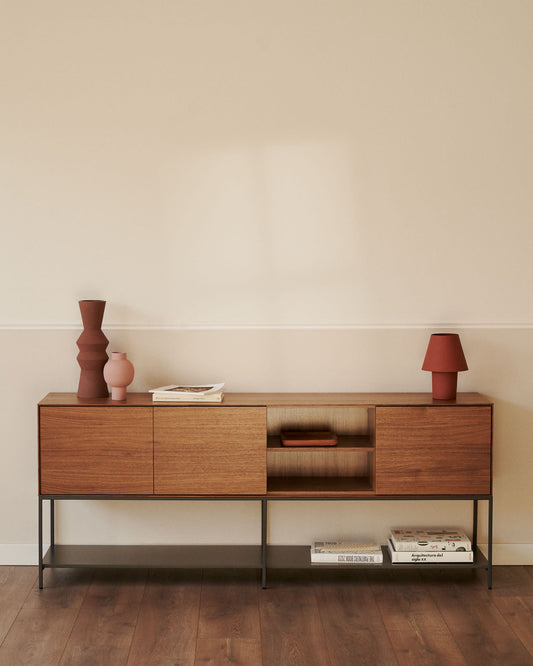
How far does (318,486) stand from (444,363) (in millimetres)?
763

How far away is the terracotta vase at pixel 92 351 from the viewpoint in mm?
3148

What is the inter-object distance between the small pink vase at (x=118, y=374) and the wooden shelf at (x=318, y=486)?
0.77 metres

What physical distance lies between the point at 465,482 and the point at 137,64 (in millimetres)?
2338

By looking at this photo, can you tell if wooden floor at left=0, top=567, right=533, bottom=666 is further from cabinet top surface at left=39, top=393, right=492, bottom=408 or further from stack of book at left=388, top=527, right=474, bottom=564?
cabinet top surface at left=39, top=393, right=492, bottom=408

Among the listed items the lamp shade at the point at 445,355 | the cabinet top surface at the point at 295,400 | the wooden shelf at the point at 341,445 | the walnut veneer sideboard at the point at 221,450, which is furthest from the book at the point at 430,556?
the lamp shade at the point at 445,355

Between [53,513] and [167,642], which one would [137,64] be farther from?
[167,642]

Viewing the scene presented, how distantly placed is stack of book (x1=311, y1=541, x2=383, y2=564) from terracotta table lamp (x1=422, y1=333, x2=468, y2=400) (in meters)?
0.72

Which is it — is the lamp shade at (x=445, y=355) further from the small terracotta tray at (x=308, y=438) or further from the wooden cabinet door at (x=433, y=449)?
the small terracotta tray at (x=308, y=438)

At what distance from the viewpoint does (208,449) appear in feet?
10.0

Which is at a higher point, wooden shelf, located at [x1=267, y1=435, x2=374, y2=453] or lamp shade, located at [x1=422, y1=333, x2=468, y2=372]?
lamp shade, located at [x1=422, y1=333, x2=468, y2=372]

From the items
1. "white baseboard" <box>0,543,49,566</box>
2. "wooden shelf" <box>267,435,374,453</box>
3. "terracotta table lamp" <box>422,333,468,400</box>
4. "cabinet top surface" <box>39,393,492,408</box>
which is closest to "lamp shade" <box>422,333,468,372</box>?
"terracotta table lamp" <box>422,333,468,400</box>

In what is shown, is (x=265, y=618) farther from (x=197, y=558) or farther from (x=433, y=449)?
(x=433, y=449)

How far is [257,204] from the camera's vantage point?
3.29 m

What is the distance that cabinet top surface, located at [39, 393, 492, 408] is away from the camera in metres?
3.04
